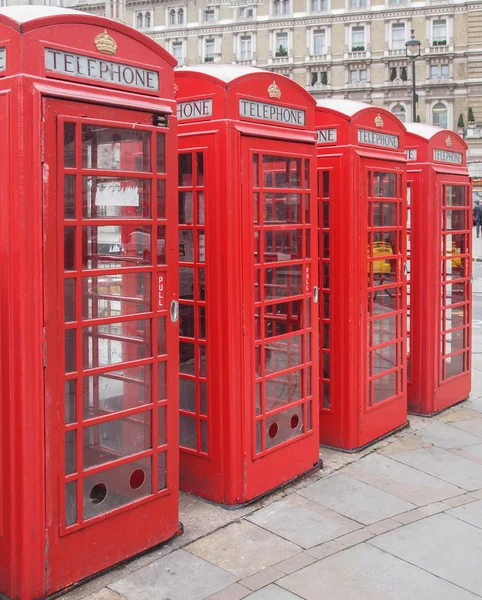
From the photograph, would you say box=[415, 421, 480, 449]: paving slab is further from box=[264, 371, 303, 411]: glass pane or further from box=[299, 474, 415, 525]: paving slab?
box=[264, 371, 303, 411]: glass pane

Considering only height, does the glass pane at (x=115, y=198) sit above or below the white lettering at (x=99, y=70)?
below

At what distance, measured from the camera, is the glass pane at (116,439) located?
12.8 feet

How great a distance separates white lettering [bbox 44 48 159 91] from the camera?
361 cm

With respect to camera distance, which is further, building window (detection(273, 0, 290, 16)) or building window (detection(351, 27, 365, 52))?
building window (detection(273, 0, 290, 16))

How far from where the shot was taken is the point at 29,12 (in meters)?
3.59

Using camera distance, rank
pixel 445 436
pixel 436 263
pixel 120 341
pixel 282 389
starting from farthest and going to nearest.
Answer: pixel 436 263
pixel 445 436
pixel 282 389
pixel 120 341

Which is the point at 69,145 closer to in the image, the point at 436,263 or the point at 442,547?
the point at 442,547

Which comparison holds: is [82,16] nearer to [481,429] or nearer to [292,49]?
[481,429]

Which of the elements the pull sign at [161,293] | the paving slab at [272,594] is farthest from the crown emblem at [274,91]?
the paving slab at [272,594]

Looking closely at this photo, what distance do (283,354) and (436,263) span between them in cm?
255

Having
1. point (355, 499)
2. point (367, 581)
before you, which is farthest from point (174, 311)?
point (355, 499)

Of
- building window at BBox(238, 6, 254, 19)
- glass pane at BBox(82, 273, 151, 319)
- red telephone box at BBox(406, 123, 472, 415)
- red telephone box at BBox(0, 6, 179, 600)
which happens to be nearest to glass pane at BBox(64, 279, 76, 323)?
red telephone box at BBox(0, 6, 179, 600)

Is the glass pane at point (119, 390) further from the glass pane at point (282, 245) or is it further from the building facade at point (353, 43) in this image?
the building facade at point (353, 43)

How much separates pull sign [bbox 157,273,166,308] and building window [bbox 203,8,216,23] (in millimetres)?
54275
